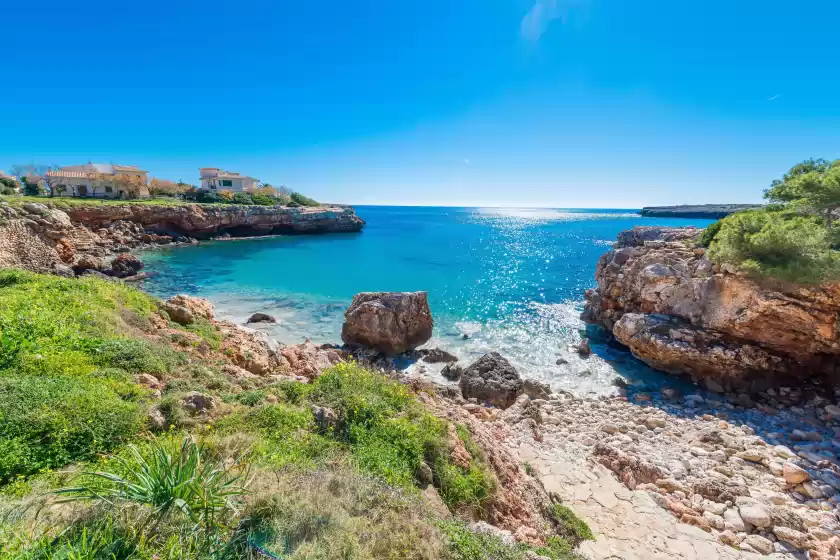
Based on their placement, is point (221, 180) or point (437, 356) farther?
point (221, 180)

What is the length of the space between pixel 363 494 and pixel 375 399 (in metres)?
2.62

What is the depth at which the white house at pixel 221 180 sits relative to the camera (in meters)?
78.5

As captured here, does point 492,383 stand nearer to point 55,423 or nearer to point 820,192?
point 55,423

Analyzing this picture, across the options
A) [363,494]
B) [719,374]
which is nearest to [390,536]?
[363,494]

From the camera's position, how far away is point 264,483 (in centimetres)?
420

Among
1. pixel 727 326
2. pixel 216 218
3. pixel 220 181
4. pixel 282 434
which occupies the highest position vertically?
pixel 220 181

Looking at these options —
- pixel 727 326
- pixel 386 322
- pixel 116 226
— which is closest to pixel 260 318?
pixel 386 322

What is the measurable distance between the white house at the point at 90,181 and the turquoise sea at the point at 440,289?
23036 mm

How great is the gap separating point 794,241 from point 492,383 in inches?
452

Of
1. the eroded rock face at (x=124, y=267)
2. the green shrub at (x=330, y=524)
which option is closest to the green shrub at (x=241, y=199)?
the eroded rock face at (x=124, y=267)

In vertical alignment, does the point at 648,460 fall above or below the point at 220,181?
below

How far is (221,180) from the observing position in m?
78.4

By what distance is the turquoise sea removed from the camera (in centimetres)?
1722

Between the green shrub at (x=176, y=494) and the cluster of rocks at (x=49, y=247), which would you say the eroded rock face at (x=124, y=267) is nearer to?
the cluster of rocks at (x=49, y=247)
